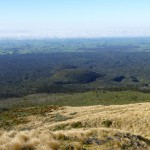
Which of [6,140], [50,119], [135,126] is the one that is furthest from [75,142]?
[50,119]

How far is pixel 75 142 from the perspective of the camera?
18.4m

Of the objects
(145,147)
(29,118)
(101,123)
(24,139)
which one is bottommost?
(29,118)

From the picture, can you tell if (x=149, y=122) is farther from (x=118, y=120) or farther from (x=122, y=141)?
(x=122, y=141)

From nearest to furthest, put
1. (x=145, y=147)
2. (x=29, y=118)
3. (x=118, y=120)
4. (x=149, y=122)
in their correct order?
1. (x=145, y=147)
2. (x=149, y=122)
3. (x=118, y=120)
4. (x=29, y=118)

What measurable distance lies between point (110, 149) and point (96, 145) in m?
0.94

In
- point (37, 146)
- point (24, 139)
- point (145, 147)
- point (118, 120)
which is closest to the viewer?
point (37, 146)

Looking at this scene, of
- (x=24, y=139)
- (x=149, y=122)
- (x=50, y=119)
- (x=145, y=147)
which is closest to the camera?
(x=24, y=139)

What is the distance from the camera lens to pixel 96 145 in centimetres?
1864

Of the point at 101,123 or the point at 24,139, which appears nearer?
the point at 24,139

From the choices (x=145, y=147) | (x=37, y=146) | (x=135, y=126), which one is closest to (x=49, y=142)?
(x=37, y=146)

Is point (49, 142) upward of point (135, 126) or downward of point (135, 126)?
upward

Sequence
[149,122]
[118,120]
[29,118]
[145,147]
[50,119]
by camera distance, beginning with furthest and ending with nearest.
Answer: [29,118] < [50,119] < [118,120] < [149,122] < [145,147]

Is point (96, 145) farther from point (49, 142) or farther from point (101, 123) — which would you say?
point (101, 123)

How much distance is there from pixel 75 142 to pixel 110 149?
203 centimetres
